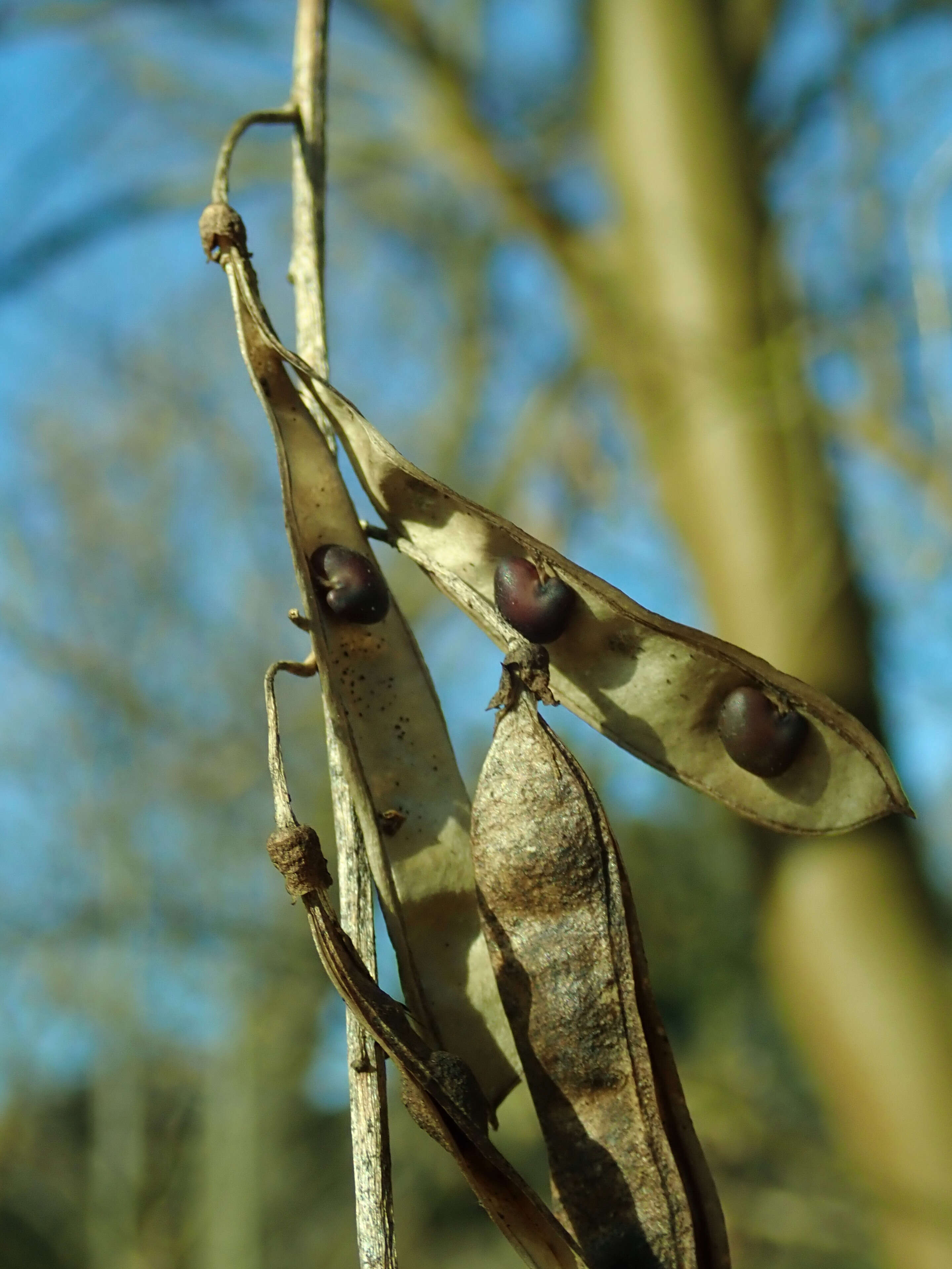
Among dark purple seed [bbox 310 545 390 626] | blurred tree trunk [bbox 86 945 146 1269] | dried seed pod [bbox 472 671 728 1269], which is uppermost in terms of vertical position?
blurred tree trunk [bbox 86 945 146 1269]

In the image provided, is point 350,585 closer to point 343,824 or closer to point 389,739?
point 389,739

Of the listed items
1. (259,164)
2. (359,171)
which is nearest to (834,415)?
(359,171)

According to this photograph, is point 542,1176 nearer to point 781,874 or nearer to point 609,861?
point 781,874

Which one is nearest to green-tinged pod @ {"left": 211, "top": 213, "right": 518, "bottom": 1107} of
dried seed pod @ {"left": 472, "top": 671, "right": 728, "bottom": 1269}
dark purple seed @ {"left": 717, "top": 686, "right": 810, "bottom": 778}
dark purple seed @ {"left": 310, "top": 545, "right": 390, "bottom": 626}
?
dark purple seed @ {"left": 310, "top": 545, "right": 390, "bottom": 626}

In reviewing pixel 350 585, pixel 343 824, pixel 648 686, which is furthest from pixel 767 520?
pixel 343 824

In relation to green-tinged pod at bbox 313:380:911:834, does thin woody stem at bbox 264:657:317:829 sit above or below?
below

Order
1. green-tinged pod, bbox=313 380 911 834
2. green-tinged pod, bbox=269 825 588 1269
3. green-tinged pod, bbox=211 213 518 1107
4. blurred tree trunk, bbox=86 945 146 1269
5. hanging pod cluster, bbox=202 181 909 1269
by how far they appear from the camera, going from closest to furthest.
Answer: green-tinged pod, bbox=269 825 588 1269, hanging pod cluster, bbox=202 181 909 1269, green-tinged pod, bbox=211 213 518 1107, green-tinged pod, bbox=313 380 911 834, blurred tree trunk, bbox=86 945 146 1269

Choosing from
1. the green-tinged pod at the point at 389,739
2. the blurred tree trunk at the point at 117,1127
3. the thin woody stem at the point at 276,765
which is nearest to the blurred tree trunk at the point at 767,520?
the green-tinged pod at the point at 389,739

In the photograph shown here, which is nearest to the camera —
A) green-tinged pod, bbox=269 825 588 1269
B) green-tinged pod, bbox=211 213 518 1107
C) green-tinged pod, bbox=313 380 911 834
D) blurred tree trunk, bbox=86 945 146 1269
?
green-tinged pod, bbox=269 825 588 1269

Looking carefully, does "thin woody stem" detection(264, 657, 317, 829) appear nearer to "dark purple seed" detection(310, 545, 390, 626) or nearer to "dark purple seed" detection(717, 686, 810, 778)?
"dark purple seed" detection(310, 545, 390, 626)
